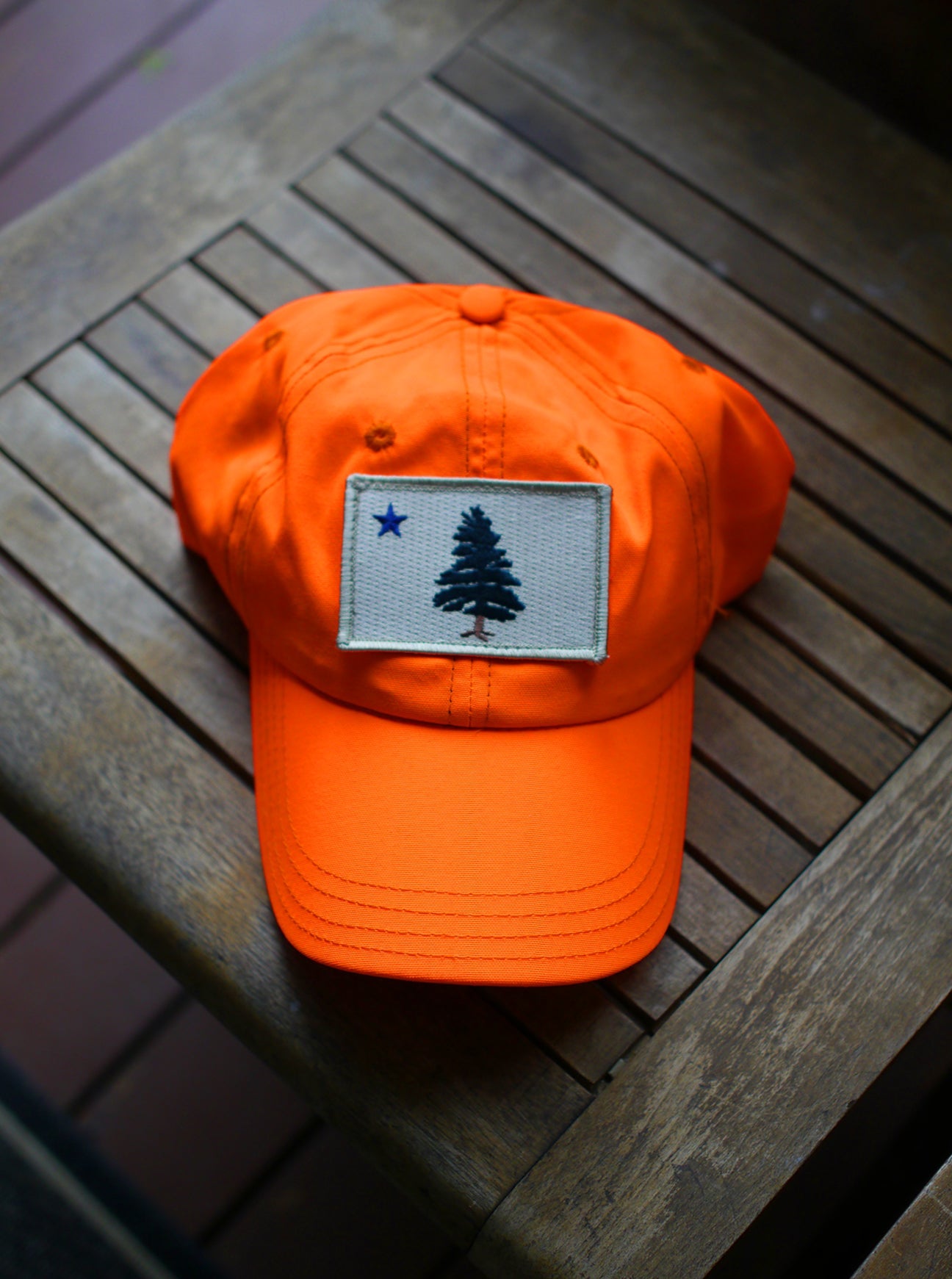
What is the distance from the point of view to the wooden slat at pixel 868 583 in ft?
3.29

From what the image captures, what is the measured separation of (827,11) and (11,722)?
125 centimetres

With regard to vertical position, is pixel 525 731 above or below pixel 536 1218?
above

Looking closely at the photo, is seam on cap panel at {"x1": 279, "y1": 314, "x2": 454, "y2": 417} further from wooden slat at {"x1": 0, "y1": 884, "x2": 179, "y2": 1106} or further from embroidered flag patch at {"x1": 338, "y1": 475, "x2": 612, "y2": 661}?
wooden slat at {"x1": 0, "y1": 884, "x2": 179, "y2": 1106}

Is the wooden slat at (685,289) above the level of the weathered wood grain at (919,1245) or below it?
above

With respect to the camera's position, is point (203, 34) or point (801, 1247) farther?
point (203, 34)

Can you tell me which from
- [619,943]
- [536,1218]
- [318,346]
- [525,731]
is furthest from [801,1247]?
[318,346]

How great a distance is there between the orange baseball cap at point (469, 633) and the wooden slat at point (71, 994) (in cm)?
57

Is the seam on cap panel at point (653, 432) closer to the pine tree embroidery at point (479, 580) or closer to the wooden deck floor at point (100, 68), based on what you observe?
the pine tree embroidery at point (479, 580)

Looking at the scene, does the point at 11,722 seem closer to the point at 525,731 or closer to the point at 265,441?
the point at 265,441

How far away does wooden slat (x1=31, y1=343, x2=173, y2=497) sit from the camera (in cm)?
104

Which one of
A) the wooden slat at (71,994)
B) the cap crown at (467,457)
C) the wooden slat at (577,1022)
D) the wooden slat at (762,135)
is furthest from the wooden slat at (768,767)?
the wooden slat at (71,994)

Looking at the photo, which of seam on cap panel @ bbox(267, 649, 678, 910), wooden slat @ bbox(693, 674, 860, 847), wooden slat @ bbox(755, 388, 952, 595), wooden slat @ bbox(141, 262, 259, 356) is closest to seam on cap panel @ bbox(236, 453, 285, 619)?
seam on cap panel @ bbox(267, 649, 678, 910)

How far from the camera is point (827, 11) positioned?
1214mm

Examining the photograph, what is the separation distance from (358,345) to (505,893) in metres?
0.46
